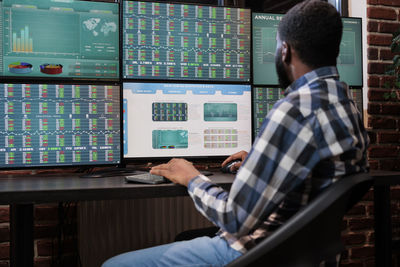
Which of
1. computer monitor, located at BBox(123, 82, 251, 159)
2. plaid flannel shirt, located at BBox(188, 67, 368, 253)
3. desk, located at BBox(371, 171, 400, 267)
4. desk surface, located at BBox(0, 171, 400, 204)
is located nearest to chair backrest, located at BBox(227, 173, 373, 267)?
plaid flannel shirt, located at BBox(188, 67, 368, 253)

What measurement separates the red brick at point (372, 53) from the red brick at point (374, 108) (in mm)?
300

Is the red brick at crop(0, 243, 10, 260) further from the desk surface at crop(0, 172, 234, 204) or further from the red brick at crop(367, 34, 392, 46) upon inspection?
the red brick at crop(367, 34, 392, 46)

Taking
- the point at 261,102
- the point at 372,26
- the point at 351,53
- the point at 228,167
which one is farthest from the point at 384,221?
the point at 372,26

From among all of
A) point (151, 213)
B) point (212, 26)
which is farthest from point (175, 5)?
point (151, 213)

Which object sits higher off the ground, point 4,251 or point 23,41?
point 23,41

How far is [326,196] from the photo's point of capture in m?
0.81

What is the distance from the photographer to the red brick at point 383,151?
99.2 inches

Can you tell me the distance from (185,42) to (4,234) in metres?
1.36

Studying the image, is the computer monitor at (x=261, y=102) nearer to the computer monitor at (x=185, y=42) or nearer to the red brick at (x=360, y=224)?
the computer monitor at (x=185, y=42)

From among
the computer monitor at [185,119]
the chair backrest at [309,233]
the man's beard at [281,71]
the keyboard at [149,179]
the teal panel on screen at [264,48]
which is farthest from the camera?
the teal panel on screen at [264,48]

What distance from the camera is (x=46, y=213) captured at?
6.70 feet

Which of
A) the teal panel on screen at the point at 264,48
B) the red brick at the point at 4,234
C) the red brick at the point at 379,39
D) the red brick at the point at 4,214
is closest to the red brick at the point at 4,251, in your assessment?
the red brick at the point at 4,234

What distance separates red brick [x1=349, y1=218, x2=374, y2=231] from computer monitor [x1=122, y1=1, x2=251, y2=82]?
4.06 feet

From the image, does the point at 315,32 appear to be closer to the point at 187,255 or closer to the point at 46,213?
the point at 187,255
